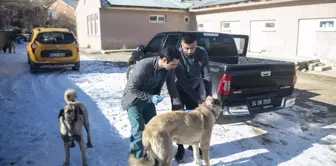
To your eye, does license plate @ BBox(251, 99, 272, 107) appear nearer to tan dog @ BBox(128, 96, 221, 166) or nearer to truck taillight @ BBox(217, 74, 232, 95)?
truck taillight @ BBox(217, 74, 232, 95)

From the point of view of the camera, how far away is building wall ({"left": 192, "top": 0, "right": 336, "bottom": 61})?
40.6ft

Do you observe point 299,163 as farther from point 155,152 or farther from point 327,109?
point 327,109

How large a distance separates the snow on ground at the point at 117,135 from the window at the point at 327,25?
736 centimetres

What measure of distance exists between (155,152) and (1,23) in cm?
2776

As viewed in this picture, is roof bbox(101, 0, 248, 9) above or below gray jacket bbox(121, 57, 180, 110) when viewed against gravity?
above

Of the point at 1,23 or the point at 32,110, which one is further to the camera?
the point at 1,23

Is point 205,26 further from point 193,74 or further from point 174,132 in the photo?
point 174,132

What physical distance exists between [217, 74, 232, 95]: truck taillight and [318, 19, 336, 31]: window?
412 inches

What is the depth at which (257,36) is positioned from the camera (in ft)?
52.6

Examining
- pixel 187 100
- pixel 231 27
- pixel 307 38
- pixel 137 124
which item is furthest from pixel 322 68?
pixel 137 124

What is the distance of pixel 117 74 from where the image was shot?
10773 millimetres

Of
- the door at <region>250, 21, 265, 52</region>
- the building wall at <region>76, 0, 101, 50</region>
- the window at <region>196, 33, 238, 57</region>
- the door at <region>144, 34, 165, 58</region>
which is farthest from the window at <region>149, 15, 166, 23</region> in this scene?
the window at <region>196, 33, 238, 57</region>

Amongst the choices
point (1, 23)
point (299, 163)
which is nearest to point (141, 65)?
point (299, 163)

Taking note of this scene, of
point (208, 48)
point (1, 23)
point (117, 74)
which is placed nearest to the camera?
point (208, 48)
